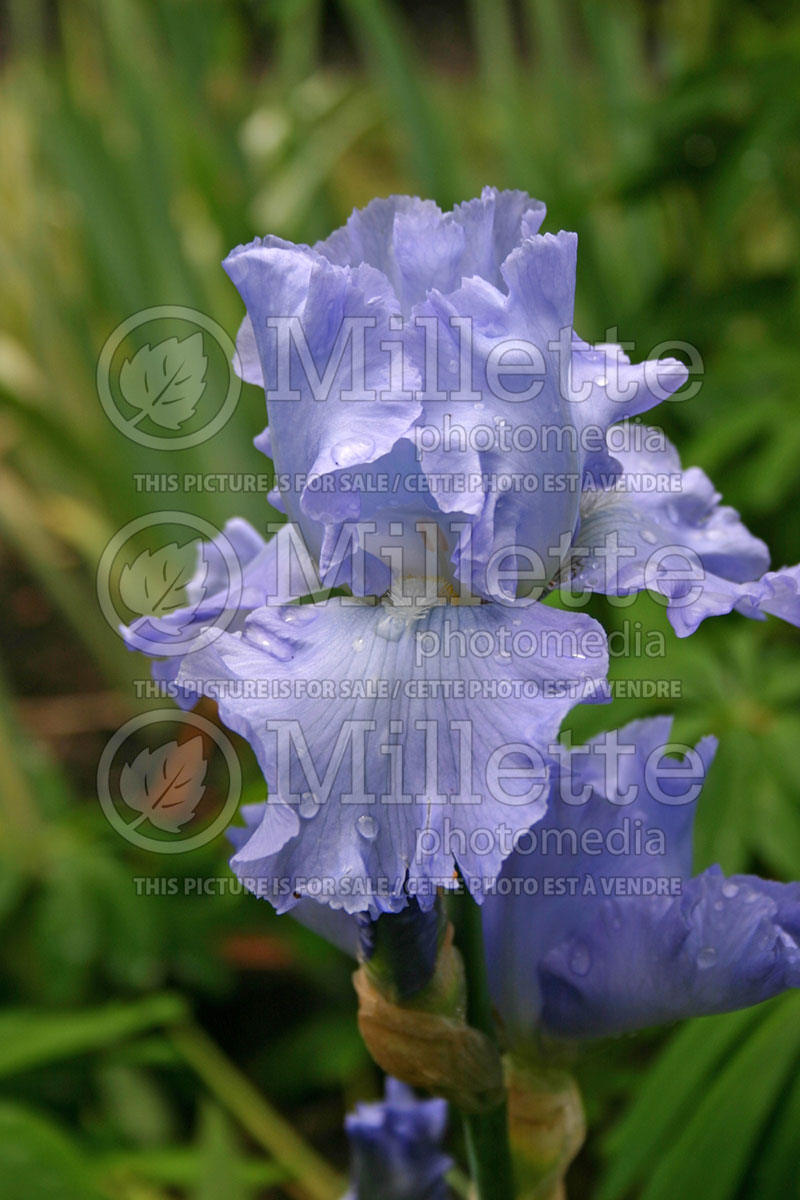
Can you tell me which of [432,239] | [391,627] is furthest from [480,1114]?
[432,239]

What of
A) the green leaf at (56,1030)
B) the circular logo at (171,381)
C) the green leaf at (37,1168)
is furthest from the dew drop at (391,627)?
the circular logo at (171,381)

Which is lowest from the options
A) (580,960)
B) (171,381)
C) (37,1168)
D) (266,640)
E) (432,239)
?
(37,1168)

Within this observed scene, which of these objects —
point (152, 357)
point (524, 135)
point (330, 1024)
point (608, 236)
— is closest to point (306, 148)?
point (524, 135)

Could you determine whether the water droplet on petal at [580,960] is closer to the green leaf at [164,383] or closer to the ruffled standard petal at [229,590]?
the ruffled standard petal at [229,590]

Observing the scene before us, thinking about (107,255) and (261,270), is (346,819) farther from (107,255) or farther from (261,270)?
(107,255)

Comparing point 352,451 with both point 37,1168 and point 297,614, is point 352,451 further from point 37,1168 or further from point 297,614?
point 37,1168

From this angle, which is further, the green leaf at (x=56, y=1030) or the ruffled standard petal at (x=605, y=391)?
the green leaf at (x=56, y=1030)
